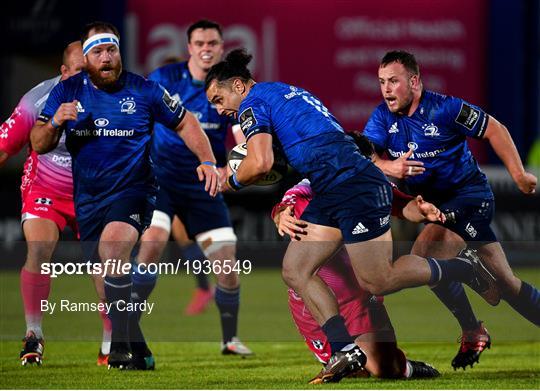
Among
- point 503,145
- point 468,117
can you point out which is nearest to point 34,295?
point 468,117

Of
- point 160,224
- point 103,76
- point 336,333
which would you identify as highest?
point 103,76

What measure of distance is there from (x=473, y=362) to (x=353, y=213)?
53.2 inches

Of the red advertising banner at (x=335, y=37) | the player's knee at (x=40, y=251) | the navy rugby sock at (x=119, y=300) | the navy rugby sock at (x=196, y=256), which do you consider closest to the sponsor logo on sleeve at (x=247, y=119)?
the navy rugby sock at (x=119, y=300)

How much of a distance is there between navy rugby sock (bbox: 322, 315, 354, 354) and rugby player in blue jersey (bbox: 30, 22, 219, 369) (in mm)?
1256

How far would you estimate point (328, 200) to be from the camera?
305 inches

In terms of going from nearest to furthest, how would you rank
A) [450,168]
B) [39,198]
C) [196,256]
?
[450,168] → [39,198] → [196,256]

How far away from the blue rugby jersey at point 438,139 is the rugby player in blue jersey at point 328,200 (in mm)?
833

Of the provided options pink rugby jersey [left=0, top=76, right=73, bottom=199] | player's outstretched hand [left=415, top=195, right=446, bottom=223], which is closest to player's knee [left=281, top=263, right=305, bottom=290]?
player's outstretched hand [left=415, top=195, right=446, bottom=223]

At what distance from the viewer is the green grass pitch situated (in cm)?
780

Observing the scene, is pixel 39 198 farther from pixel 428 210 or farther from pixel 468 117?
pixel 468 117

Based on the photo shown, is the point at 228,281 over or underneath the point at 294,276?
underneath

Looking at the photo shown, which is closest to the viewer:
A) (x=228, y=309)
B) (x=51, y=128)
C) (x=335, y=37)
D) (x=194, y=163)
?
(x=51, y=128)

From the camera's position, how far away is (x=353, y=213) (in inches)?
302

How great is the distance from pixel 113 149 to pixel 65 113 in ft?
1.72
